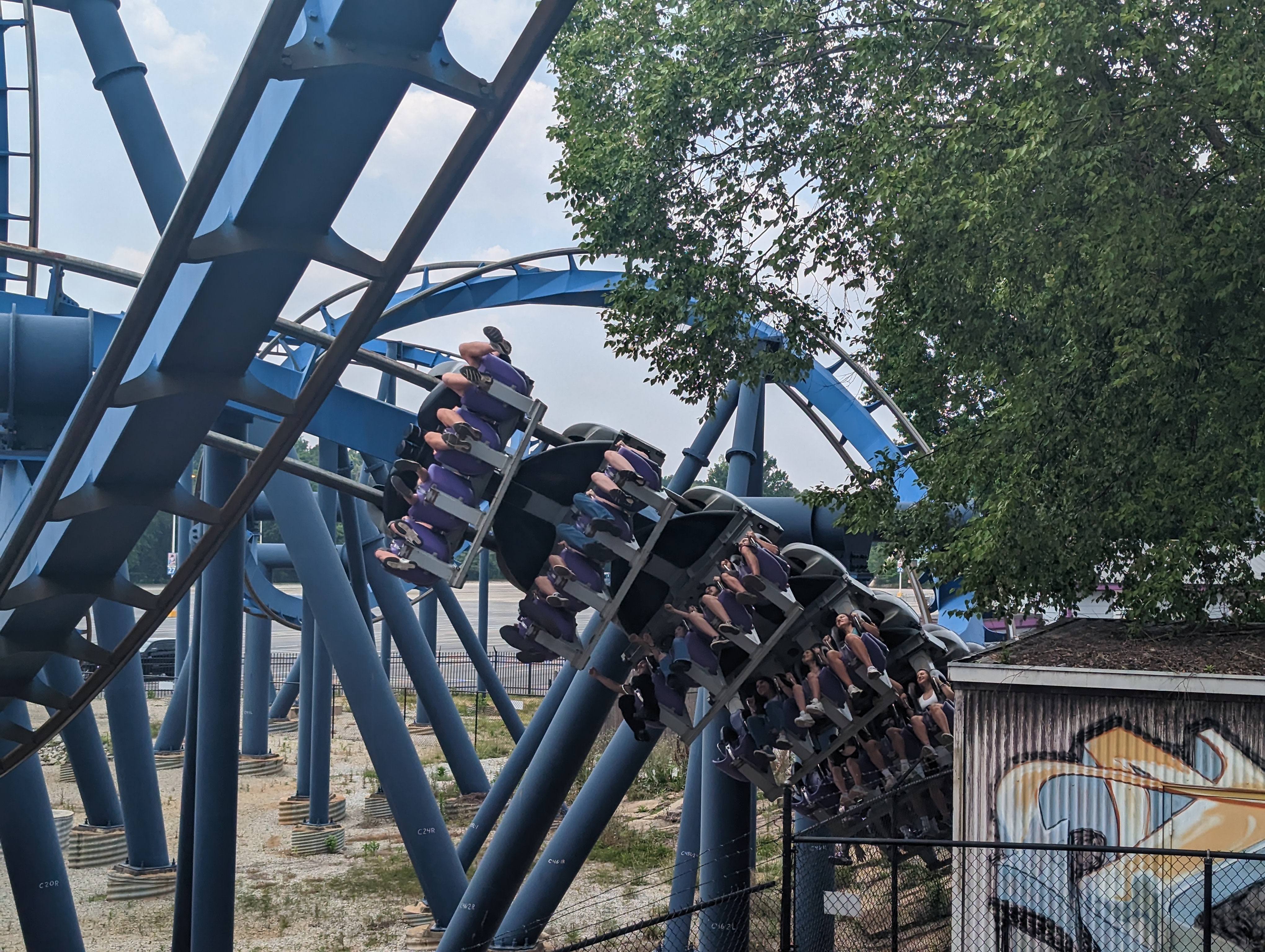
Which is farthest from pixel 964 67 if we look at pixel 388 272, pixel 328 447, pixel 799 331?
pixel 328 447

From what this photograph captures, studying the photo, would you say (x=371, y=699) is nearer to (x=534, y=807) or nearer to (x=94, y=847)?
(x=534, y=807)

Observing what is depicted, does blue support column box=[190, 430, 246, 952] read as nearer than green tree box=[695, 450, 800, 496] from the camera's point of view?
Yes

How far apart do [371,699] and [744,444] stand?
4.15 metres

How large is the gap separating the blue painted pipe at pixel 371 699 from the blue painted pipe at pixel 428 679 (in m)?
1.68

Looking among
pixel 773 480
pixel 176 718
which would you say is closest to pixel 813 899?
pixel 176 718

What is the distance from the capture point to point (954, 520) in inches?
353

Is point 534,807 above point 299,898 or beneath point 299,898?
above

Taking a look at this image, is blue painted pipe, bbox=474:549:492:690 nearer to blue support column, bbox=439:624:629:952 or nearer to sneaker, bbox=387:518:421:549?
blue support column, bbox=439:624:629:952

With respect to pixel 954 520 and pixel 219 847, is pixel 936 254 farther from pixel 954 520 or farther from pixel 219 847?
pixel 219 847

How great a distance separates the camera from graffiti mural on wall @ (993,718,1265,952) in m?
5.90

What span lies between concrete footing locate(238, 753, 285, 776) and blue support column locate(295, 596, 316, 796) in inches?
104

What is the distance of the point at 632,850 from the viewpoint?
1427 centimetres

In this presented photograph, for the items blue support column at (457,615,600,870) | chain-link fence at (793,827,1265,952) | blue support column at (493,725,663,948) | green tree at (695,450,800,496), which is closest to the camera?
chain-link fence at (793,827,1265,952)

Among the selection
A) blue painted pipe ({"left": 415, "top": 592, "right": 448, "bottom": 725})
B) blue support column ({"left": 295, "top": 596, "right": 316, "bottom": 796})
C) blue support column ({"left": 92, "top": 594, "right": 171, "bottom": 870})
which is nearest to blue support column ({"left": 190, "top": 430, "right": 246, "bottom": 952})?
blue support column ({"left": 92, "top": 594, "right": 171, "bottom": 870})
